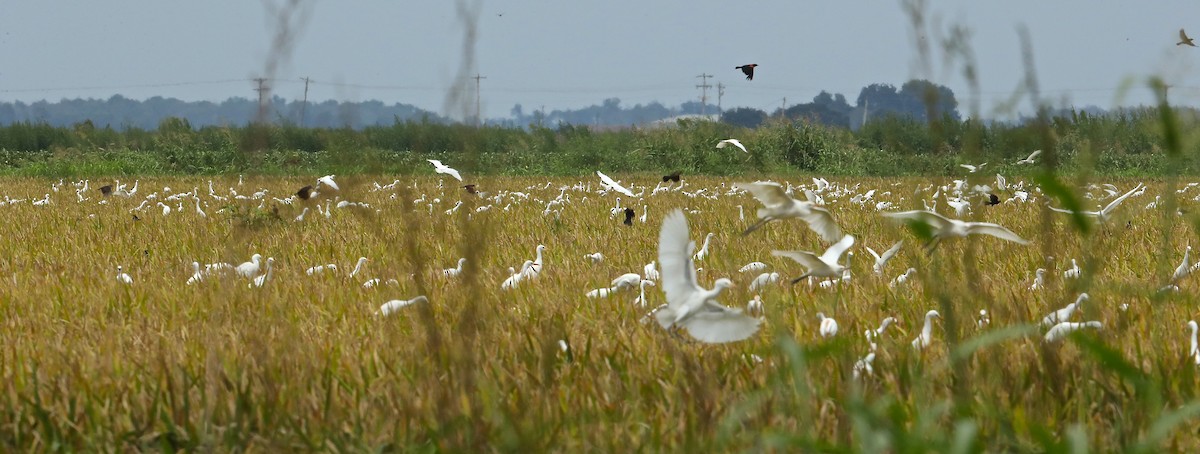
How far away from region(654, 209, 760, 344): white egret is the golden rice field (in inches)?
5.9

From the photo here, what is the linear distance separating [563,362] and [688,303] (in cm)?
140

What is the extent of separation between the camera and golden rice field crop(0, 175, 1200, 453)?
226 cm

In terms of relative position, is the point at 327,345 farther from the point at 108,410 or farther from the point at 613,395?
the point at 613,395

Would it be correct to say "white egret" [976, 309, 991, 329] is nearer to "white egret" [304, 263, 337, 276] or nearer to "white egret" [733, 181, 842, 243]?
"white egret" [733, 181, 842, 243]

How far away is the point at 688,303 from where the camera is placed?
2.16 meters

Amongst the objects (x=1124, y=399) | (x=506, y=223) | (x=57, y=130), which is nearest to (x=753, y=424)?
(x=1124, y=399)

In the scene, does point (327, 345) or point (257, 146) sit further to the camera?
point (327, 345)

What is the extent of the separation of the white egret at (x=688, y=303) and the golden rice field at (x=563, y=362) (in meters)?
0.15

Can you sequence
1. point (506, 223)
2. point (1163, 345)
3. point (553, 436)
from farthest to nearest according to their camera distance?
point (506, 223) < point (1163, 345) < point (553, 436)

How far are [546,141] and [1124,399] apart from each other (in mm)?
30515

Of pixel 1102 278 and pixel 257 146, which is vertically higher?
pixel 257 146

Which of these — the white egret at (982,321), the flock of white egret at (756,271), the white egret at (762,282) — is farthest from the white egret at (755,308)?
the white egret at (982,321)

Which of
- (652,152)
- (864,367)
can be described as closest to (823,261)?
(864,367)

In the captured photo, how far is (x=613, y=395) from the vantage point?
302 centimetres
